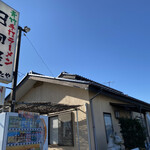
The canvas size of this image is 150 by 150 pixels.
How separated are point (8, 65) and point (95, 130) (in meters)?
4.32

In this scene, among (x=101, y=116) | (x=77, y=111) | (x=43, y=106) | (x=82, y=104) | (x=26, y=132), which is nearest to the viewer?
(x=26, y=132)

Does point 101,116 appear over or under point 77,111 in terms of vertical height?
under

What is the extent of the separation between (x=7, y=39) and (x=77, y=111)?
423cm

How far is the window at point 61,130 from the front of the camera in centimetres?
686

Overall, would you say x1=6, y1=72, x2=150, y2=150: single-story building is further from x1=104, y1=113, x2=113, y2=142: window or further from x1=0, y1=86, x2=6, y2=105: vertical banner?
x1=0, y1=86, x2=6, y2=105: vertical banner

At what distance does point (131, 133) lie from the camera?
6.72 meters

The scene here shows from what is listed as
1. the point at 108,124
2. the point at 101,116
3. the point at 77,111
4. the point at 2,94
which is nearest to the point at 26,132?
the point at 2,94

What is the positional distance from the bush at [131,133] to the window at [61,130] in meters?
2.44

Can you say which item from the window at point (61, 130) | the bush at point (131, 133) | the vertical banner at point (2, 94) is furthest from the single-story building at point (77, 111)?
the vertical banner at point (2, 94)

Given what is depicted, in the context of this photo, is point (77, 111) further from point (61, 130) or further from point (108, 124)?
point (108, 124)

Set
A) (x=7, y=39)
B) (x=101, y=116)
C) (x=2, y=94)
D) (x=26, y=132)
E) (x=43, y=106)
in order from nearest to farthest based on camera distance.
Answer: (x=26, y=132) < (x=2, y=94) < (x=7, y=39) < (x=43, y=106) < (x=101, y=116)

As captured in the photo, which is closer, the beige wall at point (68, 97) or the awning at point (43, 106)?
the awning at point (43, 106)

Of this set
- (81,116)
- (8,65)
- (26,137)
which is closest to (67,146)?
(81,116)

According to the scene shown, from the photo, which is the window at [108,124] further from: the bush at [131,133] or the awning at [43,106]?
the awning at [43,106]
